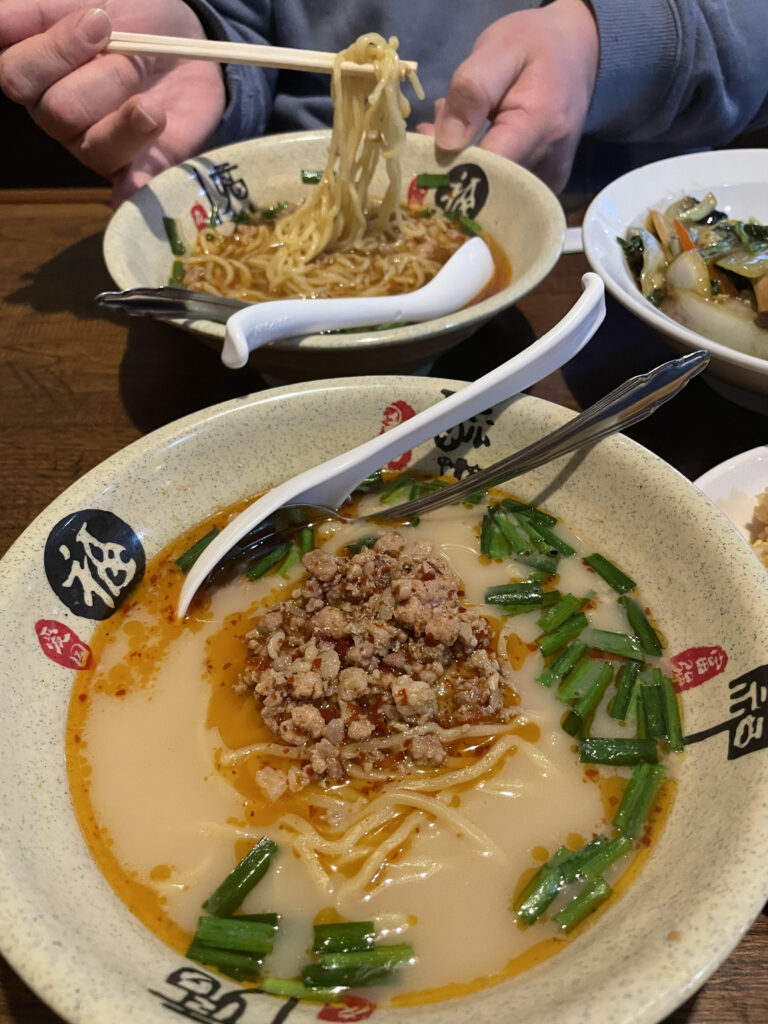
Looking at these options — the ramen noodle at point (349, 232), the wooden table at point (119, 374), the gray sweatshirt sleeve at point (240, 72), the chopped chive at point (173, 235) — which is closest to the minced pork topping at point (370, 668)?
the wooden table at point (119, 374)

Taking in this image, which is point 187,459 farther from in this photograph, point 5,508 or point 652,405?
point 652,405

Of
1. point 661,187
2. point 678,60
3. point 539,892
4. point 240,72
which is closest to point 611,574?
point 539,892

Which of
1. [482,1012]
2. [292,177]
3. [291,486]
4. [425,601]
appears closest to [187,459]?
[291,486]

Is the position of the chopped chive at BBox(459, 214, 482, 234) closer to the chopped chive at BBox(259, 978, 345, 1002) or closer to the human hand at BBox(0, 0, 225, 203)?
the human hand at BBox(0, 0, 225, 203)

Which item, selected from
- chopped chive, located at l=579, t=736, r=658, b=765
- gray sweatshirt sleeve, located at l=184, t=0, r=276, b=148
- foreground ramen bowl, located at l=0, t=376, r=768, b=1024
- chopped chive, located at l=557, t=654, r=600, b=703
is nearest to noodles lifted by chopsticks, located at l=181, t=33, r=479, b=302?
gray sweatshirt sleeve, located at l=184, t=0, r=276, b=148

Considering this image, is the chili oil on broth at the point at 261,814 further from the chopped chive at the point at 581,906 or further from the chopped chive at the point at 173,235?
the chopped chive at the point at 173,235

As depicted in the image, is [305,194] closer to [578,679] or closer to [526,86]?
[526,86]

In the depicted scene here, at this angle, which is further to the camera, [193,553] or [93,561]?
[193,553]
